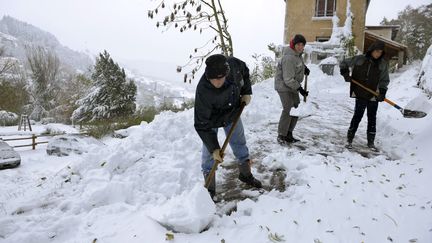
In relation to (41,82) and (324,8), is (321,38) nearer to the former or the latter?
(324,8)

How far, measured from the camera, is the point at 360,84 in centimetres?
464

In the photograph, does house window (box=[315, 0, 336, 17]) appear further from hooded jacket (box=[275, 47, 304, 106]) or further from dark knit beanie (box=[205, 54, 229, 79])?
dark knit beanie (box=[205, 54, 229, 79])

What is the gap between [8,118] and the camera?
1004 inches

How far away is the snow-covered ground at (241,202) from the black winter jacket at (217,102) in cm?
58

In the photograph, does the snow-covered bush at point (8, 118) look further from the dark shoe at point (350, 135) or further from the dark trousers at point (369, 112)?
the dark trousers at point (369, 112)

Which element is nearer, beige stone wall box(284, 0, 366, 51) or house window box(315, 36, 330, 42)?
beige stone wall box(284, 0, 366, 51)

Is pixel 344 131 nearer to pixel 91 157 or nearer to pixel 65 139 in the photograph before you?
pixel 91 157

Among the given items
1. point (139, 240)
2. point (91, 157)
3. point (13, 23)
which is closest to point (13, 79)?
point (91, 157)

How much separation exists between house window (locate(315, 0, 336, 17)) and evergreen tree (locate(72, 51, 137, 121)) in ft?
50.2

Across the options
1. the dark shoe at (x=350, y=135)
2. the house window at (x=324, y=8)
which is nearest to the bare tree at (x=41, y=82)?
the house window at (x=324, y=8)

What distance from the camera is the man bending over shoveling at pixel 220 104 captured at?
9.21 feet

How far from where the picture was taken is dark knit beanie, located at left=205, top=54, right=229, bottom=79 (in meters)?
2.75

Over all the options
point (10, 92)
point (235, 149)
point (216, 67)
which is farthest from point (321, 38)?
point (10, 92)

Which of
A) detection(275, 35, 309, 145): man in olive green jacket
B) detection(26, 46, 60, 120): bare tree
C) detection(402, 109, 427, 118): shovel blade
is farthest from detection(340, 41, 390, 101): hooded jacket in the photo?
detection(26, 46, 60, 120): bare tree
